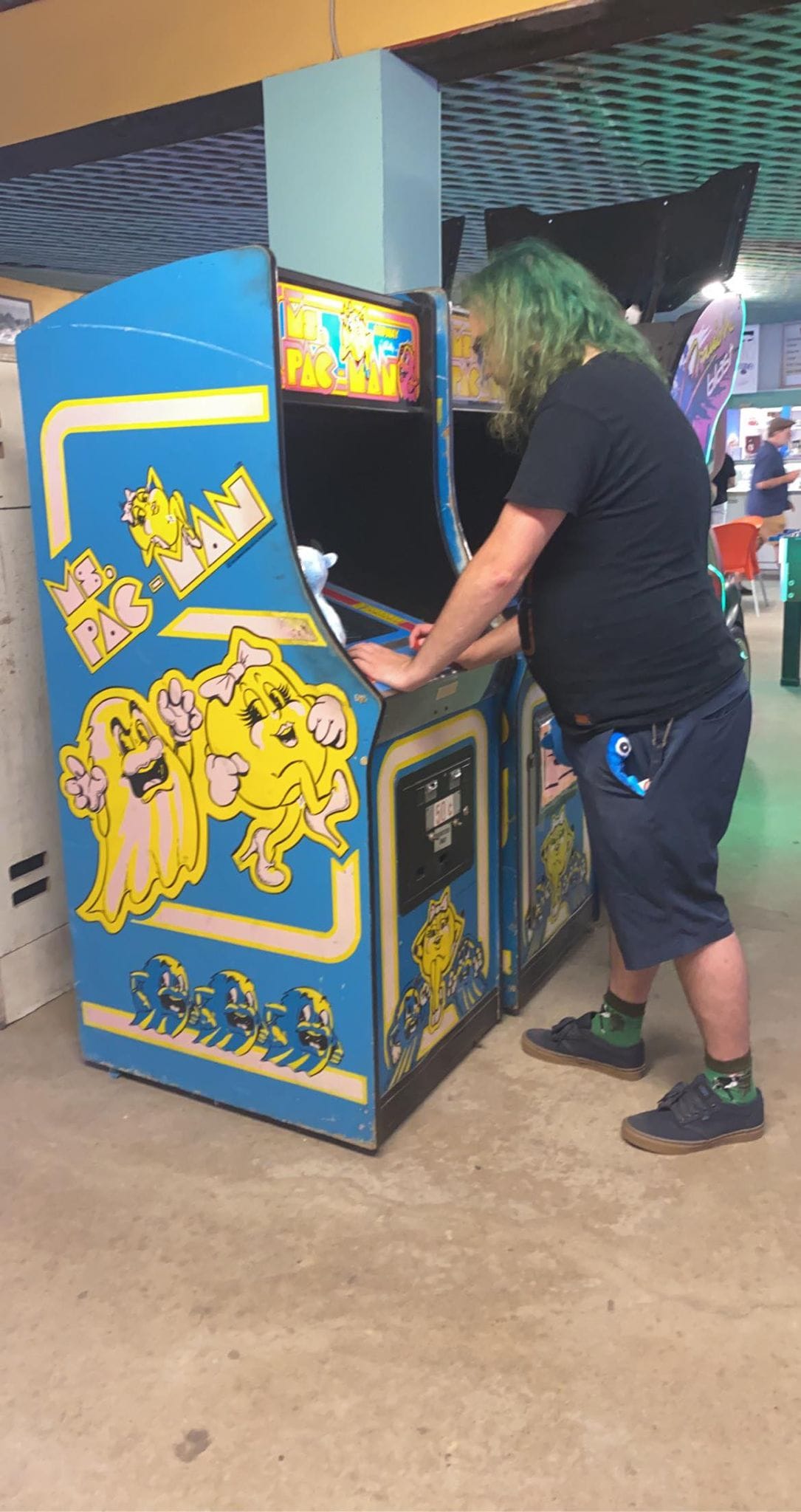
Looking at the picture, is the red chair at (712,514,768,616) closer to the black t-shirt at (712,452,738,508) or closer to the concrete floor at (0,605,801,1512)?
the black t-shirt at (712,452,738,508)

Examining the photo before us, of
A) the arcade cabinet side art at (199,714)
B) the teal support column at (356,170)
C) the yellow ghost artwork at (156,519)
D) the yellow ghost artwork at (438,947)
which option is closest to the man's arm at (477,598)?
the arcade cabinet side art at (199,714)

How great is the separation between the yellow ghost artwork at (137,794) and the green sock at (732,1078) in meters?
1.11

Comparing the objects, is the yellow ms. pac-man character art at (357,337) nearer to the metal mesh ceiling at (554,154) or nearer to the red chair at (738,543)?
the metal mesh ceiling at (554,154)

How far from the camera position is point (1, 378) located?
98.6 inches

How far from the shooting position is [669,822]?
203 centimetres

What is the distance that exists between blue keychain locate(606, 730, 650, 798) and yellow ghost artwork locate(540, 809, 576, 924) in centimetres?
71

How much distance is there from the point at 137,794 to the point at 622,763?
100 centimetres

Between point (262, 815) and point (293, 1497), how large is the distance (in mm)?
1106

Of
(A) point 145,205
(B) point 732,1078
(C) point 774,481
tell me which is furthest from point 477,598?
(C) point 774,481

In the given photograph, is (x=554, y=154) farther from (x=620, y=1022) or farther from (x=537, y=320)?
(x=620, y=1022)

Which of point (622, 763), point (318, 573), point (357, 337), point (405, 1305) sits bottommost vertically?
point (405, 1305)

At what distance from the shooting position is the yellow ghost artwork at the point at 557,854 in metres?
2.77

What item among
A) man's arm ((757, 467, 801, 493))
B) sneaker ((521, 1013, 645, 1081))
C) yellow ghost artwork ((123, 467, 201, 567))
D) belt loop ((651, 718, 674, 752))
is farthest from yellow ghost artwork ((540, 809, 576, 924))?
man's arm ((757, 467, 801, 493))

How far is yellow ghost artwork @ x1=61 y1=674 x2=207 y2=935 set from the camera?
2193 mm
